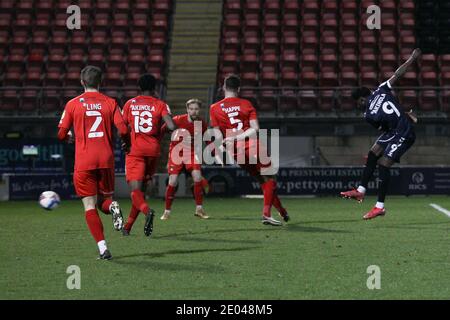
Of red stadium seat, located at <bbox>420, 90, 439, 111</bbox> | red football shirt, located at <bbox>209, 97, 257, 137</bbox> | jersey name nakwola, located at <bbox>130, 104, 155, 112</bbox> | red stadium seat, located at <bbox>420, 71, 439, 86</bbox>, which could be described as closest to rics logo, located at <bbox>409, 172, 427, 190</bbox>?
→ red stadium seat, located at <bbox>420, 90, 439, 111</bbox>

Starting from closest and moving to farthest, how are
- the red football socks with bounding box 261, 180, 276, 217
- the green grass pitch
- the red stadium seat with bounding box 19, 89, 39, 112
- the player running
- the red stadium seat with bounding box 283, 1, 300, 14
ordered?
1. the green grass pitch
2. the red football socks with bounding box 261, 180, 276, 217
3. the player running
4. the red stadium seat with bounding box 19, 89, 39, 112
5. the red stadium seat with bounding box 283, 1, 300, 14

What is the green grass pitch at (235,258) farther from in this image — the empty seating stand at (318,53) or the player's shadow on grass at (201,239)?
the empty seating stand at (318,53)

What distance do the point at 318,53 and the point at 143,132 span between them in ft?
60.0

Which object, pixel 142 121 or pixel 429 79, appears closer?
pixel 142 121

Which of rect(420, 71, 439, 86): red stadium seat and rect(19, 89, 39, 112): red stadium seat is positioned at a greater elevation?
rect(420, 71, 439, 86): red stadium seat

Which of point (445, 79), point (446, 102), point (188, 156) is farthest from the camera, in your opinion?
point (445, 79)

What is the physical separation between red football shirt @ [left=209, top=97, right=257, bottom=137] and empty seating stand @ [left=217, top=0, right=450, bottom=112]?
502 inches

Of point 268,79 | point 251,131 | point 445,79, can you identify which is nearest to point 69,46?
point 268,79

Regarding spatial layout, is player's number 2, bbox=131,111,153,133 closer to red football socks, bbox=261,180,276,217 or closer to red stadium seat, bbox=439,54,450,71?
red football socks, bbox=261,180,276,217

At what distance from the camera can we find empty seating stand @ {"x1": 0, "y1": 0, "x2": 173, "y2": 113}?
27.3 metres

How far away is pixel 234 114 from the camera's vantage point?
43.0 ft

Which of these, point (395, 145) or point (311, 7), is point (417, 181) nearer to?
point (311, 7)

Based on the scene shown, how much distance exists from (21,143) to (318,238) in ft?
49.4
